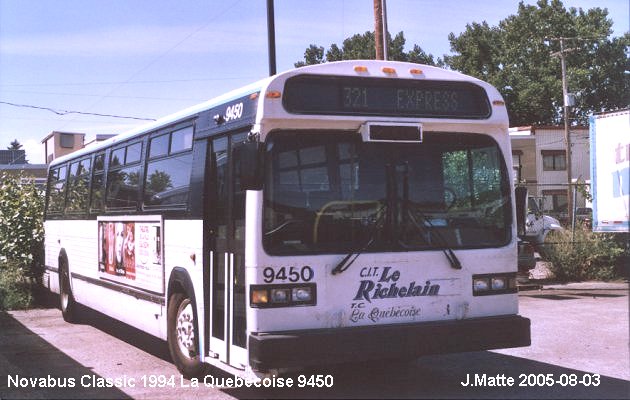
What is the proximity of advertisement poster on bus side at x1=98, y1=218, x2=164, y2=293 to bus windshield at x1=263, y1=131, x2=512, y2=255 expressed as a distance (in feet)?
9.48

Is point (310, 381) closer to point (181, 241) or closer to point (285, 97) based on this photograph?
point (181, 241)

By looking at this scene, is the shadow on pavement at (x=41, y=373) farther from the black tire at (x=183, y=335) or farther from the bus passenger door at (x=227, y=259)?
the bus passenger door at (x=227, y=259)

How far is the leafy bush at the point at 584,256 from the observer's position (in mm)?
18172

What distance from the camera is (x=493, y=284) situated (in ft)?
23.3

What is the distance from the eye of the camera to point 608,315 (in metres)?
12.6

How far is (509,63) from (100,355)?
2447 inches

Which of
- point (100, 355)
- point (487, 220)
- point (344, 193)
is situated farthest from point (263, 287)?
point (100, 355)

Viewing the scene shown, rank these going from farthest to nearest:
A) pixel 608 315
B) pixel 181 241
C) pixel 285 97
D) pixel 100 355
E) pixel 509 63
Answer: pixel 509 63 → pixel 608 315 → pixel 100 355 → pixel 181 241 → pixel 285 97

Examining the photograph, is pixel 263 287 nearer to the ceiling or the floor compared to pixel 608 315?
nearer to the ceiling

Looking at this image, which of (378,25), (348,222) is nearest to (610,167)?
(348,222)

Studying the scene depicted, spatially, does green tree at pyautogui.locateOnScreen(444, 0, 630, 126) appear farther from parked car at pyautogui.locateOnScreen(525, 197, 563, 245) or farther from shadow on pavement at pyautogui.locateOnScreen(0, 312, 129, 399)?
shadow on pavement at pyautogui.locateOnScreen(0, 312, 129, 399)

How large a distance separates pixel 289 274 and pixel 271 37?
534 inches


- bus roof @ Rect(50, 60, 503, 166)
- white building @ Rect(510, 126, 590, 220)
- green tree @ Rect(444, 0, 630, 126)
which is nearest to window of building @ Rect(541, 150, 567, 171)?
white building @ Rect(510, 126, 590, 220)

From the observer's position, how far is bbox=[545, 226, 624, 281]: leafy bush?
18.2 m
